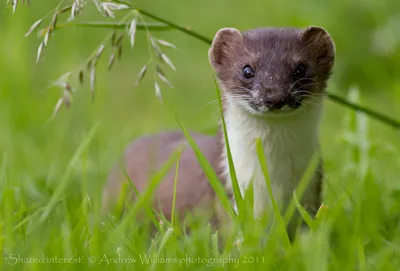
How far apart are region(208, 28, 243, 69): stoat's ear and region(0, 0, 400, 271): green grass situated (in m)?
0.31

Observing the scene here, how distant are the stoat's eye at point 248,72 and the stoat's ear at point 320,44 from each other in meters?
0.28

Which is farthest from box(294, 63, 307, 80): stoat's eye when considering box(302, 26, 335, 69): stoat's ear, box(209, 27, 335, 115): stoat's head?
box(302, 26, 335, 69): stoat's ear

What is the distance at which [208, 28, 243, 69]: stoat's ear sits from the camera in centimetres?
387

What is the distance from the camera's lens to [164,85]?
294 inches

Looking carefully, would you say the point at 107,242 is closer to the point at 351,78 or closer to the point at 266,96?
the point at 266,96

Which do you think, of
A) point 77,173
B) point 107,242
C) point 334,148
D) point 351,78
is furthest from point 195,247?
point 351,78

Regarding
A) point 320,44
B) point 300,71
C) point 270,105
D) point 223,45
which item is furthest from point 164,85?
point 270,105

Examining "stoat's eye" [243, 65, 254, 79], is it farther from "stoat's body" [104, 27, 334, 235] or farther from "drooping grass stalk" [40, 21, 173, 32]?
"drooping grass stalk" [40, 21, 173, 32]

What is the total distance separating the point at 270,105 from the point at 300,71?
285mm

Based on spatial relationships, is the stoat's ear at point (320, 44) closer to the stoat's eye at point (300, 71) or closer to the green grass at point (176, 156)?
the stoat's eye at point (300, 71)

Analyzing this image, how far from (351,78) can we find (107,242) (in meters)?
4.86

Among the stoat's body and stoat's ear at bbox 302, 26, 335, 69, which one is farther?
stoat's ear at bbox 302, 26, 335, 69

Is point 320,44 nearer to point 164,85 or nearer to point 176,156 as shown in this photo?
point 176,156

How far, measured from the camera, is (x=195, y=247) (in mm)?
2910
